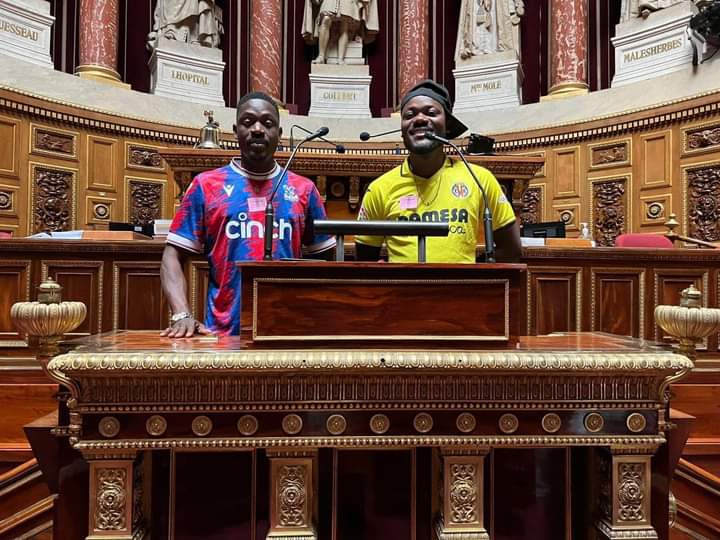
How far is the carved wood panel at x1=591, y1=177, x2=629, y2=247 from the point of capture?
6.05m

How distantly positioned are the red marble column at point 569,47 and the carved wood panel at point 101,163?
5.25m

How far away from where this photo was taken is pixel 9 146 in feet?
17.3

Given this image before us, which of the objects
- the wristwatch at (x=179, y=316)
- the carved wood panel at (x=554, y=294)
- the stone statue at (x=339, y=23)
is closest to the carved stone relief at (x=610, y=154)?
the carved wood panel at (x=554, y=294)

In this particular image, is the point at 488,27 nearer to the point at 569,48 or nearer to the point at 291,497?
the point at 569,48

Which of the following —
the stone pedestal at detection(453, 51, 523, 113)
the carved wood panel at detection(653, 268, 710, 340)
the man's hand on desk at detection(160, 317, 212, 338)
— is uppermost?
the stone pedestal at detection(453, 51, 523, 113)

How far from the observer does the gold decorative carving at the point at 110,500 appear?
125cm

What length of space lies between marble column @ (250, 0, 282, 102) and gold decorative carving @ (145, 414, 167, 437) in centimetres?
641

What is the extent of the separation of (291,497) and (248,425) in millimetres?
202

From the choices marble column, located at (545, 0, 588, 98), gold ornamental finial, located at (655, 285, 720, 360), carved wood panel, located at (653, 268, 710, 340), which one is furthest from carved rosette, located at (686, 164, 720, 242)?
gold ornamental finial, located at (655, 285, 720, 360)

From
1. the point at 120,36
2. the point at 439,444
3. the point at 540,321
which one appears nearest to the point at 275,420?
the point at 439,444

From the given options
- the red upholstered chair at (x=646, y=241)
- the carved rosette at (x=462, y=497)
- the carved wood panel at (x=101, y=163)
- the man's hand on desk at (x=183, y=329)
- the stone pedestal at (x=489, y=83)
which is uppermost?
Result: the stone pedestal at (x=489, y=83)

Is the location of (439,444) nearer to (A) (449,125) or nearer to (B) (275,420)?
(B) (275,420)

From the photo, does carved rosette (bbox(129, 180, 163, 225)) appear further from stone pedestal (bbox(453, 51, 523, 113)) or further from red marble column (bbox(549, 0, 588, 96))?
red marble column (bbox(549, 0, 588, 96))

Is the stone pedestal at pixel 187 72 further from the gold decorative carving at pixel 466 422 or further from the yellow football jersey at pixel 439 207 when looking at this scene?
the gold decorative carving at pixel 466 422
